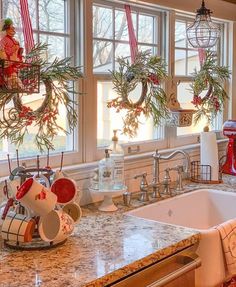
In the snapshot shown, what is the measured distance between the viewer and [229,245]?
1.96 m

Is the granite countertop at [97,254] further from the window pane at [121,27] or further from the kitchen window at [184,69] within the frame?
the kitchen window at [184,69]

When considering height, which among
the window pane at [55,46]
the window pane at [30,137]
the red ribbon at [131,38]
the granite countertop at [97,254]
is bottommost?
the granite countertop at [97,254]

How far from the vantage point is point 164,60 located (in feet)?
9.43

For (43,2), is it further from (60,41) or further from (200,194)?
(200,194)

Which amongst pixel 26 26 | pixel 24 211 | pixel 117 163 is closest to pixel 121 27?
pixel 26 26

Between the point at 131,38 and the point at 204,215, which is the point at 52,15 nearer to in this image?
the point at 131,38

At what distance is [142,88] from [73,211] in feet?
3.44

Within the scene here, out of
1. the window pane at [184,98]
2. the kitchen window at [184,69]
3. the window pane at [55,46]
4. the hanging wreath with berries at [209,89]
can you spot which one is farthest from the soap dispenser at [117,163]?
the hanging wreath with berries at [209,89]

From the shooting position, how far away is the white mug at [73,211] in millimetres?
1859

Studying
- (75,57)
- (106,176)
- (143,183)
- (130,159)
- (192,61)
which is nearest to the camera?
(106,176)

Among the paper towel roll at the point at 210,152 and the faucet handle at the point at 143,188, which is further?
the paper towel roll at the point at 210,152

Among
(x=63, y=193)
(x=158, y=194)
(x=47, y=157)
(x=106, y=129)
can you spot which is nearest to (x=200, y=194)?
(x=158, y=194)

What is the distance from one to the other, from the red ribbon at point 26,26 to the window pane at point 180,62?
125 cm

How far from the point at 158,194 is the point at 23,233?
3.51 ft
